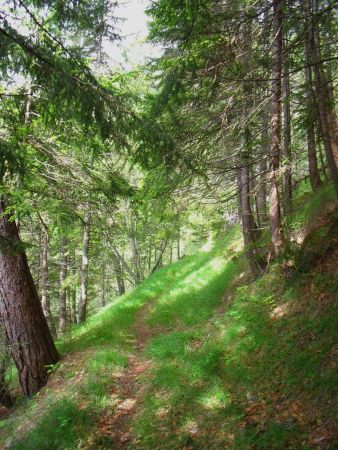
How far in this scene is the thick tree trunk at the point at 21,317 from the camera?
25.2ft

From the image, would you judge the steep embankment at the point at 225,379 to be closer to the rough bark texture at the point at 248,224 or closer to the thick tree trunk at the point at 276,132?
the thick tree trunk at the point at 276,132

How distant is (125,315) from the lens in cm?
1144

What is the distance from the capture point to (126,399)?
6391 millimetres

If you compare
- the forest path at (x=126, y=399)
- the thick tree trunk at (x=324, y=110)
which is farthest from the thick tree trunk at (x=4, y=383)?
the thick tree trunk at (x=324, y=110)

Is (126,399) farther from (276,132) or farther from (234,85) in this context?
(234,85)

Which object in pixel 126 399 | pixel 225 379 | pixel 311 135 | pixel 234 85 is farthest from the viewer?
pixel 311 135

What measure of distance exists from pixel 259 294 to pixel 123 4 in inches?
278

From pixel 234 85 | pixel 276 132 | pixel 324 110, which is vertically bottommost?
pixel 276 132

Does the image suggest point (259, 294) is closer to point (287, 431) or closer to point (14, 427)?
point (287, 431)

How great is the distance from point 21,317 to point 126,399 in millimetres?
3096

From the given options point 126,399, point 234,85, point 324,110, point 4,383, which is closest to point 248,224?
point 324,110

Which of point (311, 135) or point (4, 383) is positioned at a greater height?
point (311, 135)

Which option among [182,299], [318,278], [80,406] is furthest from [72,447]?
[182,299]

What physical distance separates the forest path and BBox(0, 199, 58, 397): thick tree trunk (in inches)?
80.7
